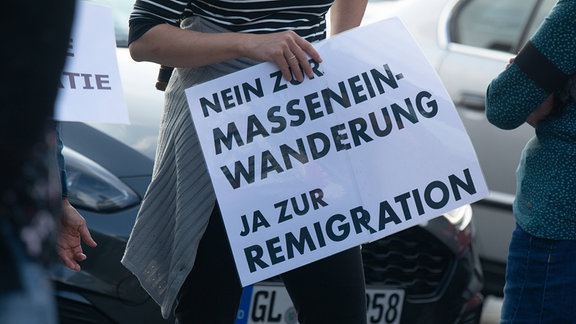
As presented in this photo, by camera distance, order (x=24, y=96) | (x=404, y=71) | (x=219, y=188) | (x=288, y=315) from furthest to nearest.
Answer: (x=288, y=315) < (x=404, y=71) < (x=219, y=188) < (x=24, y=96)

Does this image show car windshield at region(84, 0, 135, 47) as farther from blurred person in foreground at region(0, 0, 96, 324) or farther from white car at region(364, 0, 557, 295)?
blurred person in foreground at region(0, 0, 96, 324)

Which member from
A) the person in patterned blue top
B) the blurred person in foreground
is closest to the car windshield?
the person in patterned blue top

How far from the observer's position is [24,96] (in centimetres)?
110

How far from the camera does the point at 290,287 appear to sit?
2.33 m

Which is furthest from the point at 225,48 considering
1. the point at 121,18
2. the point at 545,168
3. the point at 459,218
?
the point at 121,18

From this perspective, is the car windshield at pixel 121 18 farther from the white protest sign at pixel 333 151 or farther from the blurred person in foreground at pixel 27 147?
the blurred person in foreground at pixel 27 147

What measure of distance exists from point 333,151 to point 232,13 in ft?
1.09

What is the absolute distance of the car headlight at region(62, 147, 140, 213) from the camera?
3242 mm

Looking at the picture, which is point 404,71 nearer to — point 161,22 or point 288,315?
point 161,22

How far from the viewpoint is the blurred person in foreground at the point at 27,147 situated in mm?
1084

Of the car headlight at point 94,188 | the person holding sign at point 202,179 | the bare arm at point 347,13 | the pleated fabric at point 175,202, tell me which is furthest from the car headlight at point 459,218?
the pleated fabric at point 175,202

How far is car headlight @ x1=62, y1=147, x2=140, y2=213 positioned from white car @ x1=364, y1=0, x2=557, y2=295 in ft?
6.74

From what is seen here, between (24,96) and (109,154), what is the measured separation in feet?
7.53

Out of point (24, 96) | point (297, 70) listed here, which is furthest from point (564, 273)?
point (24, 96)
